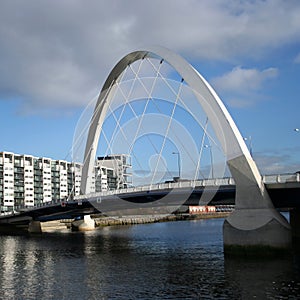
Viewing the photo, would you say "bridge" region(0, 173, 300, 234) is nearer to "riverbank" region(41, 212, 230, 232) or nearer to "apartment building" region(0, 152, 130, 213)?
"riverbank" region(41, 212, 230, 232)

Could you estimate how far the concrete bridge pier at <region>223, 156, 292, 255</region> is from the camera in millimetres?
38531

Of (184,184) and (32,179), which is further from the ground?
(32,179)

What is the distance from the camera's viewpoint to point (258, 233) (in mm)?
39000

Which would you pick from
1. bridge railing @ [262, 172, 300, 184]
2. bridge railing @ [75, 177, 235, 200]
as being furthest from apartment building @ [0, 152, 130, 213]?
bridge railing @ [262, 172, 300, 184]

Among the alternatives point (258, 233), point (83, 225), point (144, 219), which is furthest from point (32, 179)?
point (258, 233)

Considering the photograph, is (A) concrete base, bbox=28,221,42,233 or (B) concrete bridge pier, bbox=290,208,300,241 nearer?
(B) concrete bridge pier, bbox=290,208,300,241

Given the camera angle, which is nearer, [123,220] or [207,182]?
[207,182]

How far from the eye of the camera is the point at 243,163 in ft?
132

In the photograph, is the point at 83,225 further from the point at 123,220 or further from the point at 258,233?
the point at 258,233

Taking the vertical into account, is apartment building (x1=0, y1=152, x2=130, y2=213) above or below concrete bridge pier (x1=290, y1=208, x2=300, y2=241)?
above

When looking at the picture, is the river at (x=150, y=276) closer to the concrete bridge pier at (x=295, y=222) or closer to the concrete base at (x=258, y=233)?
the concrete base at (x=258, y=233)

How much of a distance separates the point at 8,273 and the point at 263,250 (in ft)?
66.1

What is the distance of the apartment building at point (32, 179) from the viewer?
143 metres

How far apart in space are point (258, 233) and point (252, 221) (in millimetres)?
1070
